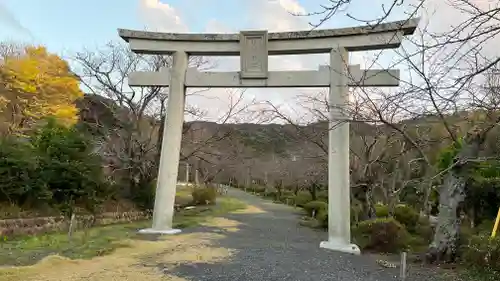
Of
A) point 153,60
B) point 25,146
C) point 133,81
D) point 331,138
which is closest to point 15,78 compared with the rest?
point 153,60

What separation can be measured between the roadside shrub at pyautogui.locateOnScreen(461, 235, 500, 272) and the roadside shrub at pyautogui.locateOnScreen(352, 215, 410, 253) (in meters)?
2.46

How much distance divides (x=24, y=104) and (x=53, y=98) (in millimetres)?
1564

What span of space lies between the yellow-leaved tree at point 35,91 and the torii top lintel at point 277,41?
12.8 metres

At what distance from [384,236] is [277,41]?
206 inches

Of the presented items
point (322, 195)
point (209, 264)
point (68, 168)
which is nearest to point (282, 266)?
point (209, 264)

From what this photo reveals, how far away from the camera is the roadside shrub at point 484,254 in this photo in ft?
19.7

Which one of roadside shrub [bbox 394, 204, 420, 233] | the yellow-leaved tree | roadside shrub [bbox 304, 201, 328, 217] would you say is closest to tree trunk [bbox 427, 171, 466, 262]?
roadside shrub [bbox 394, 204, 420, 233]

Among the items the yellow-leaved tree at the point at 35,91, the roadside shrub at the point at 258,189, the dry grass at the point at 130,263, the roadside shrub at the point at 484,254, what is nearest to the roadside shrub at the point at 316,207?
the dry grass at the point at 130,263

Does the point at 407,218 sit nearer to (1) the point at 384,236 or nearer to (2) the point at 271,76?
(1) the point at 384,236

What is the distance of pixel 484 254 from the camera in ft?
20.2

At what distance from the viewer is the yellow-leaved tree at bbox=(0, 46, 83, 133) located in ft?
71.6

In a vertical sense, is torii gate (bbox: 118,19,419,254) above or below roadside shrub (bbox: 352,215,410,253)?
above

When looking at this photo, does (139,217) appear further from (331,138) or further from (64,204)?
(331,138)

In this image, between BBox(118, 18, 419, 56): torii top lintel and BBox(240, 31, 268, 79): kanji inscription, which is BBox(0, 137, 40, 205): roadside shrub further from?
BBox(240, 31, 268, 79): kanji inscription
